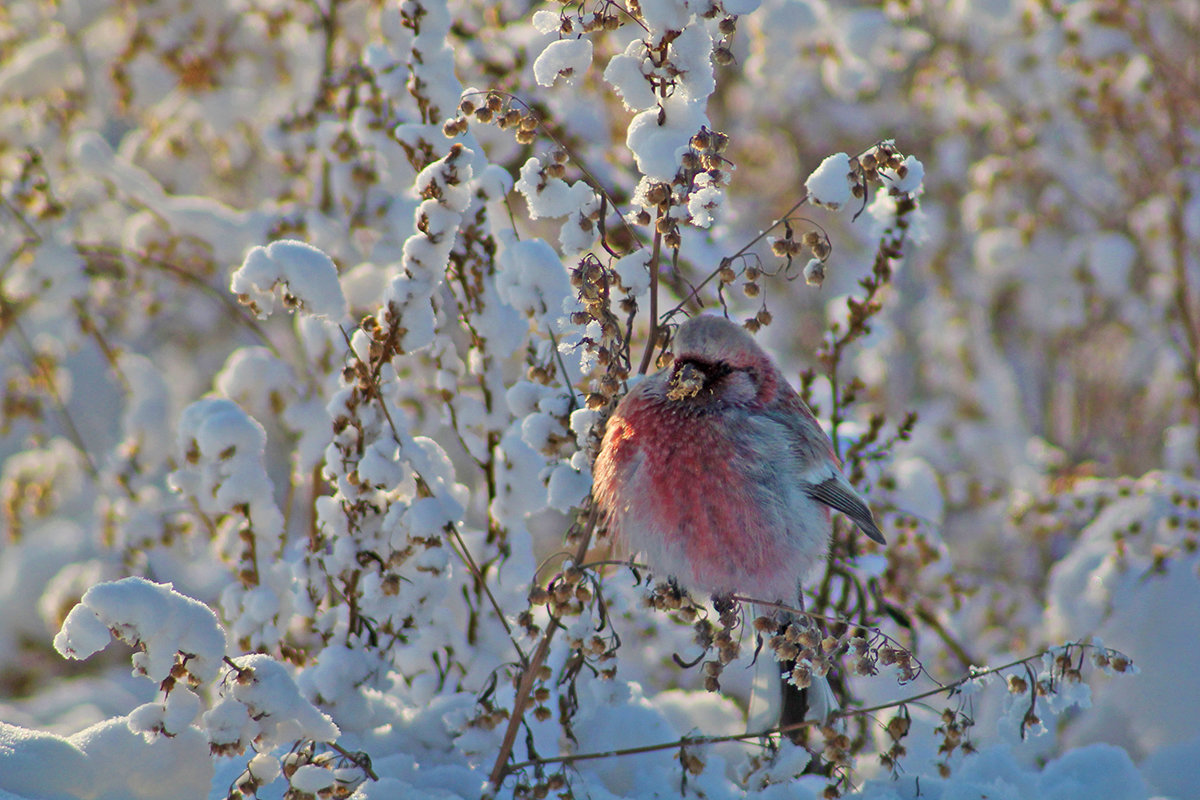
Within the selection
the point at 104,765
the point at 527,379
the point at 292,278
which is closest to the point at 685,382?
the point at 527,379

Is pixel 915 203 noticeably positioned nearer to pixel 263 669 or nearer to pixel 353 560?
pixel 353 560

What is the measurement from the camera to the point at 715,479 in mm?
2305

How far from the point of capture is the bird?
2.28 metres

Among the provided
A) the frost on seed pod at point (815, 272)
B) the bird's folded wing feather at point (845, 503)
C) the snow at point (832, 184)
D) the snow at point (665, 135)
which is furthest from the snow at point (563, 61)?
the bird's folded wing feather at point (845, 503)

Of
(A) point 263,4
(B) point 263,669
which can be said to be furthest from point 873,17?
(B) point 263,669

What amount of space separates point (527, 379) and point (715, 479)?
21.4 inches

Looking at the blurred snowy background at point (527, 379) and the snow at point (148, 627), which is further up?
the blurred snowy background at point (527, 379)

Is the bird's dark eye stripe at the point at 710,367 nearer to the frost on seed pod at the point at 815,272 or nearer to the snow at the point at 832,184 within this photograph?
the frost on seed pod at the point at 815,272

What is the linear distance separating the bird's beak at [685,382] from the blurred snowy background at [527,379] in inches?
6.7

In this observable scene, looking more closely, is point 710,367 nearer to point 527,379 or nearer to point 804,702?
point 527,379

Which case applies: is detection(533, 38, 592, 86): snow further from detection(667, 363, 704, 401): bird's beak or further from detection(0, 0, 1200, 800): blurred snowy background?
detection(667, 363, 704, 401): bird's beak

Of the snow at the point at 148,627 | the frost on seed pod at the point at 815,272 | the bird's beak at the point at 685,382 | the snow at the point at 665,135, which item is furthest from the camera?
the bird's beak at the point at 685,382

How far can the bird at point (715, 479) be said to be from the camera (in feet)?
7.48

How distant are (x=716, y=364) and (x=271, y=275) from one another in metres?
1.01
